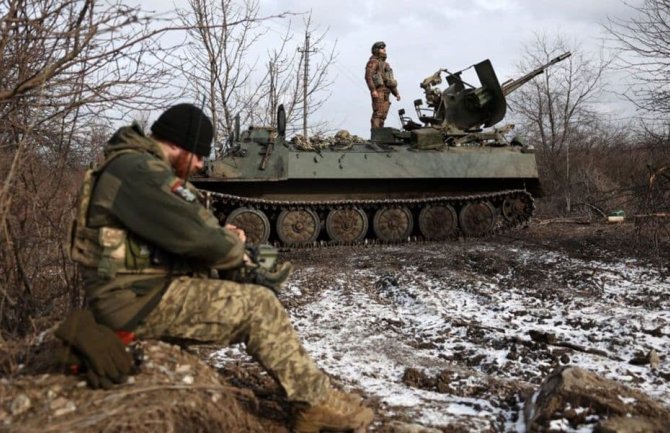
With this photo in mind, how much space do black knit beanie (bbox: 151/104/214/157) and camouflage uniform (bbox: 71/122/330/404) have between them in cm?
9

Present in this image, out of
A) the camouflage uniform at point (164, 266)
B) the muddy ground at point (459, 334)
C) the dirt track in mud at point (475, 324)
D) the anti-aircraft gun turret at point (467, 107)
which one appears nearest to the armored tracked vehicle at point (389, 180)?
the anti-aircraft gun turret at point (467, 107)

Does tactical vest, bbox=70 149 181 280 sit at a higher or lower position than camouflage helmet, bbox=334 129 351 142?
lower

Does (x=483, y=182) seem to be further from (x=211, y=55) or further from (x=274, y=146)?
(x=211, y=55)

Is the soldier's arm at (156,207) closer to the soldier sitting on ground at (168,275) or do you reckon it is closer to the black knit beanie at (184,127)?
the soldier sitting on ground at (168,275)

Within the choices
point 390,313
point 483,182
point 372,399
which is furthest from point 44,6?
point 483,182

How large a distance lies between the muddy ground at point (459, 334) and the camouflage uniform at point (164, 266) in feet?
1.00

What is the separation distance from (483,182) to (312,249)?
13.6ft

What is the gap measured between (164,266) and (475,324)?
11.8 ft

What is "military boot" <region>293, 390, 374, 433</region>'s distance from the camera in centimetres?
291

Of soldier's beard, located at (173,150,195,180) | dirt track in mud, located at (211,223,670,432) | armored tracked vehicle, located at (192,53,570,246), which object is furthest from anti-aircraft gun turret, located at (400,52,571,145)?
soldier's beard, located at (173,150,195,180)

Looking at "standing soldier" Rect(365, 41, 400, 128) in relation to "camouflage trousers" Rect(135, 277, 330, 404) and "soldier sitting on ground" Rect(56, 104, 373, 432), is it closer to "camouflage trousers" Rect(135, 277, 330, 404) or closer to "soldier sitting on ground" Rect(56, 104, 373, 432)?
"soldier sitting on ground" Rect(56, 104, 373, 432)

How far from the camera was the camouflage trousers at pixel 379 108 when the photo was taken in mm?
13375

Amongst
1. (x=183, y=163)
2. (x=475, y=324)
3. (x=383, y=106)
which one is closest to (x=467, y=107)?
(x=383, y=106)

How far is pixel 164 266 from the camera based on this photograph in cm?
281
